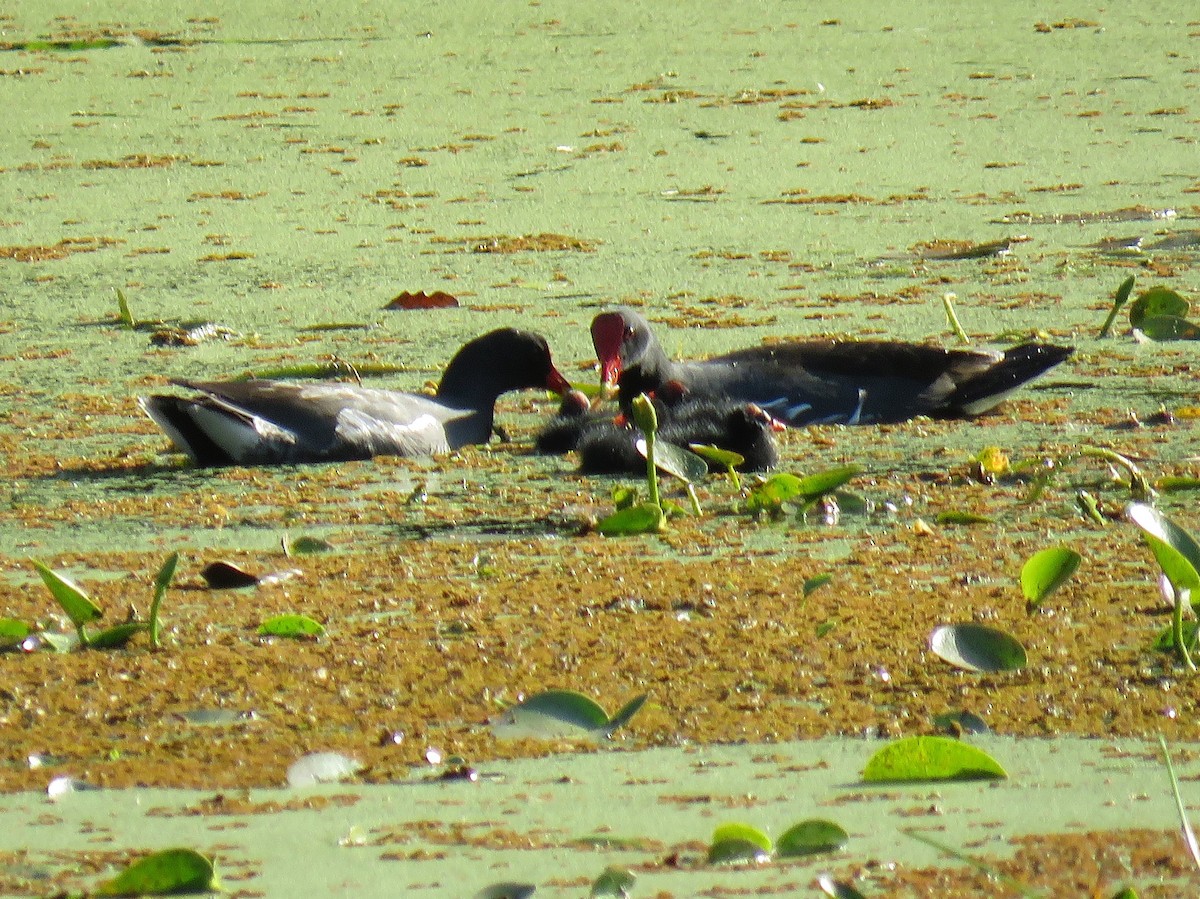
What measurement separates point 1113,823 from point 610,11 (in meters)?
7.95

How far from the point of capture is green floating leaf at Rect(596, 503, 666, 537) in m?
3.23

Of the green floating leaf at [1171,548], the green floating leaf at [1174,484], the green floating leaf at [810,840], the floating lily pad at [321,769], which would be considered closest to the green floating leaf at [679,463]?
the green floating leaf at [1174,484]

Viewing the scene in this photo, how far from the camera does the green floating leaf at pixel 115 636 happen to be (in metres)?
2.57

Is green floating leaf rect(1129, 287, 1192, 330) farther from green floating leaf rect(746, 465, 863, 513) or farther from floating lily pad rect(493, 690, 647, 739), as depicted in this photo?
floating lily pad rect(493, 690, 647, 739)

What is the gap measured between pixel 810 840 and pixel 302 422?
239 centimetres

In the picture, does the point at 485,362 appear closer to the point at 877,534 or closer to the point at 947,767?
the point at 877,534

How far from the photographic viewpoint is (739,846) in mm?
1805

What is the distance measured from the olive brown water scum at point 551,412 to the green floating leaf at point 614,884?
0.08 ft

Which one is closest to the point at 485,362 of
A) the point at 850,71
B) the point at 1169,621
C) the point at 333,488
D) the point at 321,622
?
the point at 333,488

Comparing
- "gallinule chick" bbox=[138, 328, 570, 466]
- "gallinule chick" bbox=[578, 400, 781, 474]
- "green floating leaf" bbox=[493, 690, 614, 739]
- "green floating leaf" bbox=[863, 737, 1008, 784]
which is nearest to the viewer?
"green floating leaf" bbox=[863, 737, 1008, 784]

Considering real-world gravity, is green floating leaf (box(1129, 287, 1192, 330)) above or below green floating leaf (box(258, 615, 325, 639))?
below

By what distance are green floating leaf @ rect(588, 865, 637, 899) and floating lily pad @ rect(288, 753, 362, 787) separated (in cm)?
42

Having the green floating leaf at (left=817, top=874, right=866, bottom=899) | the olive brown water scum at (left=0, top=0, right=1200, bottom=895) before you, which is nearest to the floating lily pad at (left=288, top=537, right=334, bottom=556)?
the olive brown water scum at (left=0, top=0, right=1200, bottom=895)

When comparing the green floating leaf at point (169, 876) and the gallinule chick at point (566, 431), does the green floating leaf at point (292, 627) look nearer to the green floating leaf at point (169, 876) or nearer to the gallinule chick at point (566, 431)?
the green floating leaf at point (169, 876)
